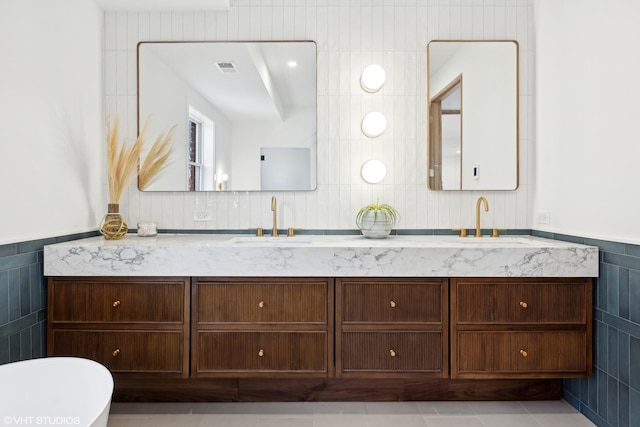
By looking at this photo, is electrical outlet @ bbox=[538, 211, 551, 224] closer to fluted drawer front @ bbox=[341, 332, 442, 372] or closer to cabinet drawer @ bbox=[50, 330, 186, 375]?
fluted drawer front @ bbox=[341, 332, 442, 372]

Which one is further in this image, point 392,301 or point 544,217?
point 544,217

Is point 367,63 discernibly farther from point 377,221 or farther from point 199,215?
point 199,215

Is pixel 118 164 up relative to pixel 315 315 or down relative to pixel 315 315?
up

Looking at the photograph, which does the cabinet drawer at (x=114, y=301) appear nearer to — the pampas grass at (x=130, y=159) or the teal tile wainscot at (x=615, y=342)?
the pampas grass at (x=130, y=159)

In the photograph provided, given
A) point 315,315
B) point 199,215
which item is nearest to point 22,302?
point 199,215

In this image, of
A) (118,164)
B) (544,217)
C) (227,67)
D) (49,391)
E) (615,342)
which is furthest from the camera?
(227,67)

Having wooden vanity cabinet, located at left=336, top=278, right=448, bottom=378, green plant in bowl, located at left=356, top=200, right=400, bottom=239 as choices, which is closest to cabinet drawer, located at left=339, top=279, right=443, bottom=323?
wooden vanity cabinet, located at left=336, top=278, right=448, bottom=378

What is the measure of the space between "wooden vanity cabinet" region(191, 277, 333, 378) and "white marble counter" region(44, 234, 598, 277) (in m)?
0.07

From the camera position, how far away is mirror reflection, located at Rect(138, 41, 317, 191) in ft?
8.60

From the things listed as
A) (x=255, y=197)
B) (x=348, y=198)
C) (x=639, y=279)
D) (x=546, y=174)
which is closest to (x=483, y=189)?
(x=546, y=174)

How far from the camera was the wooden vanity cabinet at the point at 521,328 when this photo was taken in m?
2.04

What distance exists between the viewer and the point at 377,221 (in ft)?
8.11

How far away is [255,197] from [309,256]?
0.81m

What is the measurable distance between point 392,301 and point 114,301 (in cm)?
138
